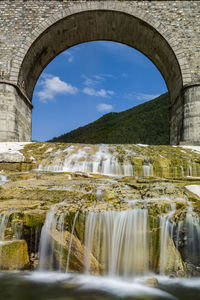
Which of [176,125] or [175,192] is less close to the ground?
[176,125]

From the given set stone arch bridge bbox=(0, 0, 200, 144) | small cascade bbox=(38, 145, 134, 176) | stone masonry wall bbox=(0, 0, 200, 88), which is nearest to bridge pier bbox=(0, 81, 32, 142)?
stone arch bridge bbox=(0, 0, 200, 144)

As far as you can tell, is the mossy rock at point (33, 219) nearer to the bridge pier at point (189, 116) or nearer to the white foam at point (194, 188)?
the white foam at point (194, 188)

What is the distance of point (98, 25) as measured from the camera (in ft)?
41.1

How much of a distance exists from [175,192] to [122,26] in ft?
35.1

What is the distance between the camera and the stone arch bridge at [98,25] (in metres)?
11.0

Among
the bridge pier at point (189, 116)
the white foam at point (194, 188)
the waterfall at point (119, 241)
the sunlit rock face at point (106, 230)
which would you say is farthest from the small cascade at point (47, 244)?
the bridge pier at point (189, 116)

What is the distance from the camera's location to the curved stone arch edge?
11250mm

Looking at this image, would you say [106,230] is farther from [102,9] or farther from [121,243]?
[102,9]

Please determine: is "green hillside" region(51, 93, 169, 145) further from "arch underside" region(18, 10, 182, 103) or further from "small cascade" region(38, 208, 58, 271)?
"small cascade" region(38, 208, 58, 271)

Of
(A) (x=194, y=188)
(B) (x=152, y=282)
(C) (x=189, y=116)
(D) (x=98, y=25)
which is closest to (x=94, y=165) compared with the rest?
(A) (x=194, y=188)

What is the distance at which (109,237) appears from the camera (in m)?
3.86

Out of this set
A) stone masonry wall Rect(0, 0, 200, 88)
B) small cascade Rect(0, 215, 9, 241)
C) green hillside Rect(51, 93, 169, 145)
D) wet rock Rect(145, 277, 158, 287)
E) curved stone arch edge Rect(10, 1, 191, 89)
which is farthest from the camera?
green hillside Rect(51, 93, 169, 145)

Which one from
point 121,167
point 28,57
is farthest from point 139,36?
point 121,167

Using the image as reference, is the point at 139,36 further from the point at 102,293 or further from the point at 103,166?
the point at 102,293
